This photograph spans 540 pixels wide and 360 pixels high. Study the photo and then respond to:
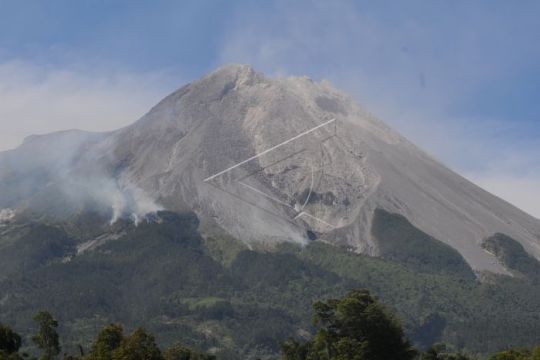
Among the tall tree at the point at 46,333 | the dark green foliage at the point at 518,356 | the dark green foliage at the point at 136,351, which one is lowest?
the tall tree at the point at 46,333

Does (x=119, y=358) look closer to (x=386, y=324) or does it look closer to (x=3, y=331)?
(x=3, y=331)

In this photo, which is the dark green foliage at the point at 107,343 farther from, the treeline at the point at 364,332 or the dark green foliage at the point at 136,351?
the treeline at the point at 364,332

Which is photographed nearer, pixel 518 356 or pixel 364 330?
pixel 518 356

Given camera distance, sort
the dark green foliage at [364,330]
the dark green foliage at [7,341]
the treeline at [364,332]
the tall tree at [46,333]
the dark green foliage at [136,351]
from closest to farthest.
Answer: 1. the dark green foliage at [136,351]
2. the dark green foliage at [7,341]
3. the treeline at [364,332]
4. the dark green foliage at [364,330]
5. the tall tree at [46,333]

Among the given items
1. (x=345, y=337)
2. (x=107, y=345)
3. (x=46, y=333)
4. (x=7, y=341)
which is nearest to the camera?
(x=107, y=345)

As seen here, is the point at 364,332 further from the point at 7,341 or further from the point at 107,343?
the point at 7,341

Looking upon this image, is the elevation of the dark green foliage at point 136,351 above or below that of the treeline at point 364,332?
below

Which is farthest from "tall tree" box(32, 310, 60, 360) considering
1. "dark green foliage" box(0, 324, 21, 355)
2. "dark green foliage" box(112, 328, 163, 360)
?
"dark green foliage" box(112, 328, 163, 360)

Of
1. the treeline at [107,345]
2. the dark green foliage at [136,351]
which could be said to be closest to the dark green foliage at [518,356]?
the treeline at [107,345]

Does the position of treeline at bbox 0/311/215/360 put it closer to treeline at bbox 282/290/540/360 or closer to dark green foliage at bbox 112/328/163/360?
dark green foliage at bbox 112/328/163/360

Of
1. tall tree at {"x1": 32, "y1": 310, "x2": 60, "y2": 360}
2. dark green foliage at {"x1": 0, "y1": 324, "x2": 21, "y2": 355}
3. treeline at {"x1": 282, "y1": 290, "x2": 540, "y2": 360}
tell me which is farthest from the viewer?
tall tree at {"x1": 32, "y1": 310, "x2": 60, "y2": 360}

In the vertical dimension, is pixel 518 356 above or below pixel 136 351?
above

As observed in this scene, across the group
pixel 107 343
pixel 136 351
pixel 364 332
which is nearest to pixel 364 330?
pixel 364 332

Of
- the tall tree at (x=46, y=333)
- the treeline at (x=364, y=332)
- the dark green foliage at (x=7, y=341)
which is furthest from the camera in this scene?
the tall tree at (x=46, y=333)
